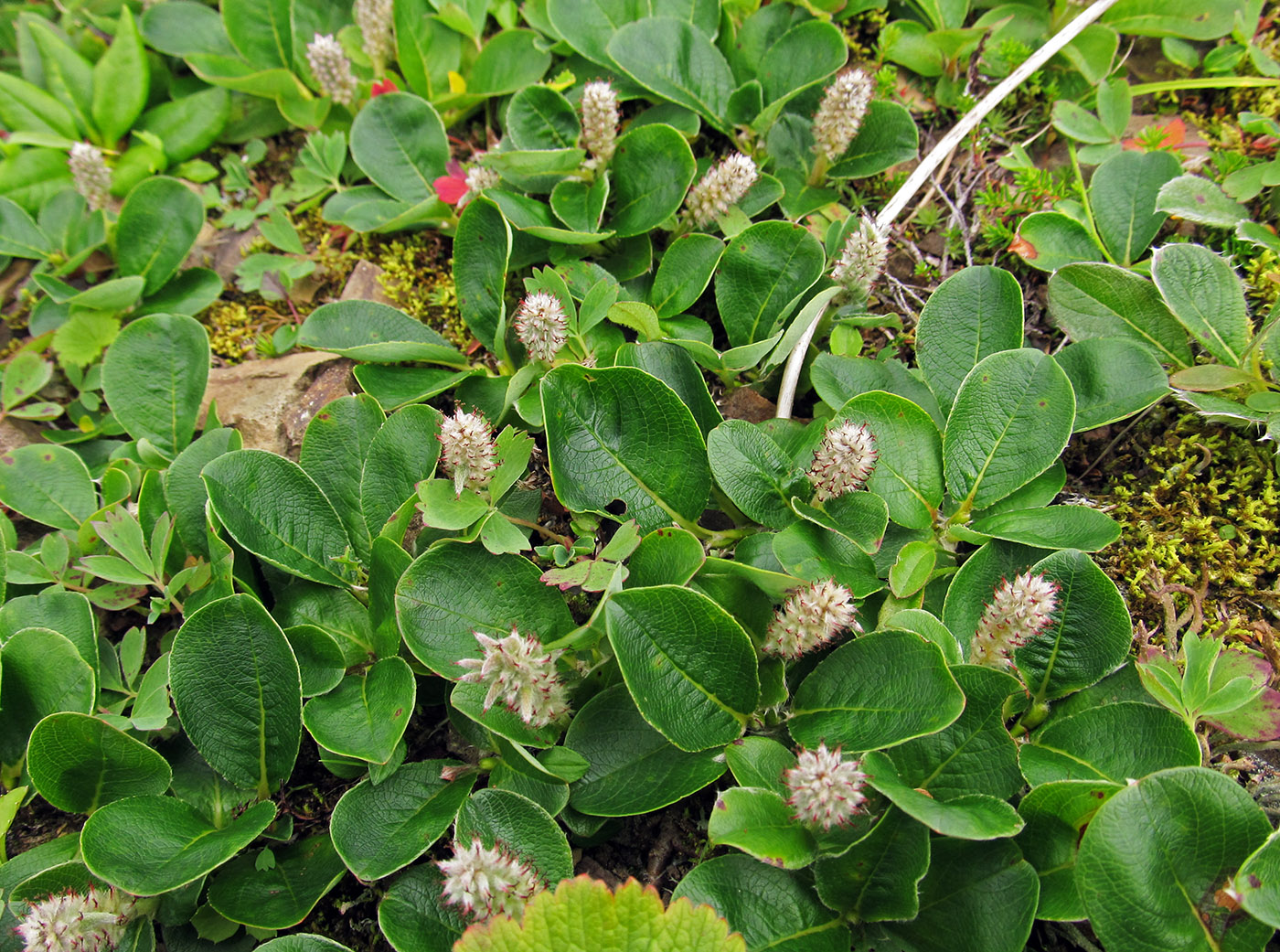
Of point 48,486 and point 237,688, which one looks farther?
point 48,486

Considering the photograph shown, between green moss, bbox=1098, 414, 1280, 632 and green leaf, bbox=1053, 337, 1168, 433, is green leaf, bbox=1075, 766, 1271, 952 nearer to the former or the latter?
green moss, bbox=1098, 414, 1280, 632

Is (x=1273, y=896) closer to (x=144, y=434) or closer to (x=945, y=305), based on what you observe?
(x=945, y=305)

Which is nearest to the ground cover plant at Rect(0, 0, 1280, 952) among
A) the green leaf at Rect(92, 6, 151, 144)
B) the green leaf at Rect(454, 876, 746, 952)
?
the green leaf at Rect(454, 876, 746, 952)

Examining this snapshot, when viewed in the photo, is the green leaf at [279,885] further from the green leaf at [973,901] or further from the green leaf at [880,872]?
the green leaf at [973,901]

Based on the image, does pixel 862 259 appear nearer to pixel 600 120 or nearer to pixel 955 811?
pixel 600 120

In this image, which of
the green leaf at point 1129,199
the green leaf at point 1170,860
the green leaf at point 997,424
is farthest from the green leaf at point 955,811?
the green leaf at point 1129,199

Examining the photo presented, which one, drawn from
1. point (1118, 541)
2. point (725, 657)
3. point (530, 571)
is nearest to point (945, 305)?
point (1118, 541)

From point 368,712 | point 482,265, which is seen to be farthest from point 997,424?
point 368,712
